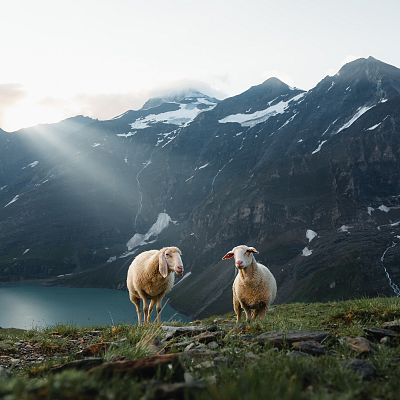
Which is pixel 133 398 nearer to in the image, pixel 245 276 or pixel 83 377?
pixel 83 377

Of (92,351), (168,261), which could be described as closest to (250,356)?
(92,351)

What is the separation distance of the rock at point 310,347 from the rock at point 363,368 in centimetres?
94

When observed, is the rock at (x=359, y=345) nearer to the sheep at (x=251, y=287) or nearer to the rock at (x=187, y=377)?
the rock at (x=187, y=377)

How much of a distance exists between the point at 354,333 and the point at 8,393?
21.2 ft

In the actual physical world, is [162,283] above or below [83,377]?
below

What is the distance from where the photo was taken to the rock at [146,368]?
164 inches

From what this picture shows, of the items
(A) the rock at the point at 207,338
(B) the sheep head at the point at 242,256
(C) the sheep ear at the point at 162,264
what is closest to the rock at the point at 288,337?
(A) the rock at the point at 207,338

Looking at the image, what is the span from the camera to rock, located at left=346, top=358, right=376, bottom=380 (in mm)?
4836

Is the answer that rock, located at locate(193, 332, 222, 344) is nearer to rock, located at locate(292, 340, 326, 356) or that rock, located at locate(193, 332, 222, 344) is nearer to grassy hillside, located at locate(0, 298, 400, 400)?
grassy hillside, located at locate(0, 298, 400, 400)

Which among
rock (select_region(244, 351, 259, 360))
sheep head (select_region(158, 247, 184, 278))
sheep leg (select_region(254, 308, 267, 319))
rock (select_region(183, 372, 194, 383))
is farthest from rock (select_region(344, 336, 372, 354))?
sheep leg (select_region(254, 308, 267, 319))

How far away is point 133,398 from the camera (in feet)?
11.3

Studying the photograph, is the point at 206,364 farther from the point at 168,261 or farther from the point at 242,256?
the point at 242,256

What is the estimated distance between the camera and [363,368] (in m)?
4.97

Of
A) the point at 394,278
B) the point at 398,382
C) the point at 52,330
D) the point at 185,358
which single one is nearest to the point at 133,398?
the point at 185,358
